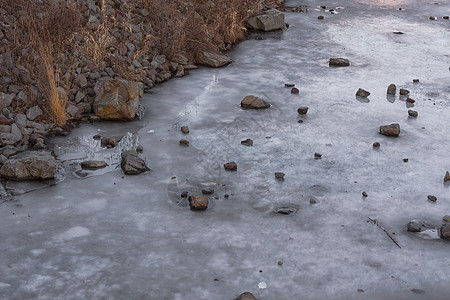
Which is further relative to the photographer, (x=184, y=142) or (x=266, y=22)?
(x=266, y=22)

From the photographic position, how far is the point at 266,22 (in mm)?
10898

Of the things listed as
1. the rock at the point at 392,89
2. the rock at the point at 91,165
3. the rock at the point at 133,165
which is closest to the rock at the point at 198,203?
the rock at the point at 133,165

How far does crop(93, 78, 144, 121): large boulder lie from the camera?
262 inches

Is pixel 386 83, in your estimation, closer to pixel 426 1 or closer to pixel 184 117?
pixel 184 117

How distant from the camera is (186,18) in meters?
9.28

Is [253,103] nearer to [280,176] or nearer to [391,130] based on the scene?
[391,130]

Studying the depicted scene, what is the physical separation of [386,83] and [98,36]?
4394mm

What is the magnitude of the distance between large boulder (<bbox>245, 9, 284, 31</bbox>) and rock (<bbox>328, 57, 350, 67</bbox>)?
241 cm

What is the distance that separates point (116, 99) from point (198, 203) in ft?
8.10

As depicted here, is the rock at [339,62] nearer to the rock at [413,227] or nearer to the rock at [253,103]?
the rock at [253,103]

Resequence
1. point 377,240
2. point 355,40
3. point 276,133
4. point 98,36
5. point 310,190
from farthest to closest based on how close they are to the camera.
Answer: point 355,40 < point 98,36 < point 276,133 < point 310,190 < point 377,240

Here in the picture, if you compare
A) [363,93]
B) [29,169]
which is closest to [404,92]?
[363,93]

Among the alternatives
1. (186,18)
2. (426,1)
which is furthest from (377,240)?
(426,1)

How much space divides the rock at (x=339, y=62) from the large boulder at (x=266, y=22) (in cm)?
241
